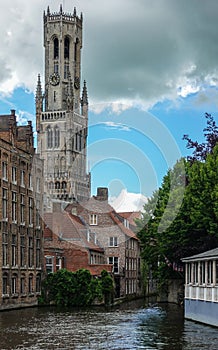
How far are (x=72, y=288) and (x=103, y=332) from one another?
2692 cm

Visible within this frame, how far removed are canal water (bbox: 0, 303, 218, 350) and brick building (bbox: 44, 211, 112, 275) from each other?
1661 centimetres

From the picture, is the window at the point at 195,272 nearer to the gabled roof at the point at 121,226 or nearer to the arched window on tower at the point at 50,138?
the gabled roof at the point at 121,226

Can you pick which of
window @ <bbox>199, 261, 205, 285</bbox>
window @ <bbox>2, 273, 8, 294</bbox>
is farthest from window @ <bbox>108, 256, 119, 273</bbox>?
window @ <bbox>199, 261, 205, 285</bbox>

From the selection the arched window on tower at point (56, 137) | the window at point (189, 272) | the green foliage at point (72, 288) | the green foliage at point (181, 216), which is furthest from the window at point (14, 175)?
the arched window on tower at point (56, 137)

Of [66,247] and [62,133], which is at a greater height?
[62,133]

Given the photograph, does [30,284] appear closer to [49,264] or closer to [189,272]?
[49,264]

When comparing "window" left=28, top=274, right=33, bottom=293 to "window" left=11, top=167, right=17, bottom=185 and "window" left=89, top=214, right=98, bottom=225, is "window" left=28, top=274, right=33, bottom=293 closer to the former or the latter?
"window" left=11, top=167, right=17, bottom=185

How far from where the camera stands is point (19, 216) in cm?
6184

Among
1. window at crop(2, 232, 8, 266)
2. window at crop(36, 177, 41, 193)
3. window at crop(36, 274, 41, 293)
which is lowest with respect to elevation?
window at crop(36, 274, 41, 293)

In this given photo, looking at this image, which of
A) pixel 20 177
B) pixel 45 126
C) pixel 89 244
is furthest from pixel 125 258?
pixel 45 126

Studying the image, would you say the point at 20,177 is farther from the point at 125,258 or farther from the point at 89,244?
the point at 125,258

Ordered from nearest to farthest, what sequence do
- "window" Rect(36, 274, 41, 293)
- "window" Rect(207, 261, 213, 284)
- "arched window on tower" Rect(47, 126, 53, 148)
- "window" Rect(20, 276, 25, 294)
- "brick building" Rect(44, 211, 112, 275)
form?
1. "window" Rect(207, 261, 213, 284)
2. "window" Rect(20, 276, 25, 294)
3. "window" Rect(36, 274, 41, 293)
4. "brick building" Rect(44, 211, 112, 275)
5. "arched window on tower" Rect(47, 126, 53, 148)

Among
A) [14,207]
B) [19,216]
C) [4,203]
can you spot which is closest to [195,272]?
[4,203]

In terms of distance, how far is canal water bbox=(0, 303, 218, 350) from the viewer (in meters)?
31.3
